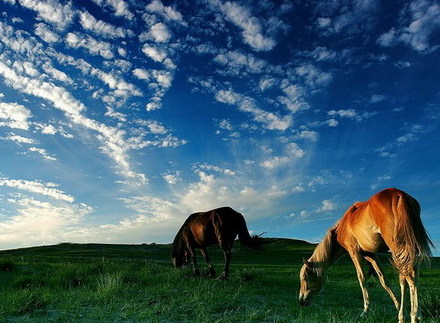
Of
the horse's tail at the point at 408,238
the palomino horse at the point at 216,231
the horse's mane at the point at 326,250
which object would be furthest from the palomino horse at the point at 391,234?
the palomino horse at the point at 216,231

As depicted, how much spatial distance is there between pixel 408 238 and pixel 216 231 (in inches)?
350

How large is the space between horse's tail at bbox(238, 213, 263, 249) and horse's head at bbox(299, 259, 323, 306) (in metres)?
5.03

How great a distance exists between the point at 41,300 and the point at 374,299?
8887mm

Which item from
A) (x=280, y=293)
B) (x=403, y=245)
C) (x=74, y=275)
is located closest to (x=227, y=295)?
(x=280, y=293)

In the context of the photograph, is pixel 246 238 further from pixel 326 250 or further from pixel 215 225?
pixel 326 250

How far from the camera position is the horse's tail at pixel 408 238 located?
644cm

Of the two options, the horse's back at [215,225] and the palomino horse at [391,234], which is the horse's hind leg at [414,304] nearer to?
the palomino horse at [391,234]

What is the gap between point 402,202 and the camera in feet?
21.7

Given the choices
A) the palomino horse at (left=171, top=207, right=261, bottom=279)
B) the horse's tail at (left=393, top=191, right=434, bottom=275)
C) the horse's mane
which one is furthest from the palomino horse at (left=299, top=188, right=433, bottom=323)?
the palomino horse at (left=171, top=207, right=261, bottom=279)

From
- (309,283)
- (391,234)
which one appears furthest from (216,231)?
(391,234)

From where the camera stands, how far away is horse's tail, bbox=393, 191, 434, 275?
6441 millimetres

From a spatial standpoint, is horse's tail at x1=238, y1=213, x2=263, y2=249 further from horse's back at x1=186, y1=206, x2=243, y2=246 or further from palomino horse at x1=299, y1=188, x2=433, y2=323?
palomino horse at x1=299, y1=188, x2=433, y2=323

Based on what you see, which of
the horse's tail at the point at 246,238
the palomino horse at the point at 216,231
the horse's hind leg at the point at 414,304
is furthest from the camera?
the horse's tail at the point at 246,238

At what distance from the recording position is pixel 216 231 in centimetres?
1451
